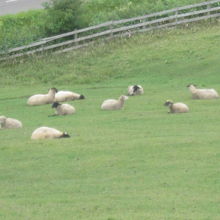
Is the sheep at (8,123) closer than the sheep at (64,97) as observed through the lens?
Yes

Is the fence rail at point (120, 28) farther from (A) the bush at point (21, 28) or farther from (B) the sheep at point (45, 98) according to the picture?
(B) the sheep at point (45, 98)

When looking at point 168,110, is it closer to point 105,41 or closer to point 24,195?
point 24,195

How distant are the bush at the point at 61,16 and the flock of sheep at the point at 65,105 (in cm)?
1108

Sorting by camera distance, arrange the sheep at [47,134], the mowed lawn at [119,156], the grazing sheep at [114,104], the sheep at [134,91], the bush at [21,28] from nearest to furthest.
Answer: the mowed lawn at [119,156] < the sheep at [47,134] < the grazing sheep at [114,104] < the sheep at [134,91] < the bush at [21,28]

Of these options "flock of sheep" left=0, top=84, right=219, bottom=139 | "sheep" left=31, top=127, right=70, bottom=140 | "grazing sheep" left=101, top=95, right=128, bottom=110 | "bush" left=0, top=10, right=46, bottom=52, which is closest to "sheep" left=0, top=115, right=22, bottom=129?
"flock of sheep" left=0, top=84, right=219, bottom=139

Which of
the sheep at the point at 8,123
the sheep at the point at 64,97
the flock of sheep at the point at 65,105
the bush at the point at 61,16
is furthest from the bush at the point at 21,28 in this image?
the sheep at the point at 8,123

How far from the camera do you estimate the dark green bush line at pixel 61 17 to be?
1580 inches

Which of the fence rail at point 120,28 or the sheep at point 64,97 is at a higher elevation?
the fence rail at point 120,28

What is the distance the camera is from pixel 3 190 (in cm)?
1490

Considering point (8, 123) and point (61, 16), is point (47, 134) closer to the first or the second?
point (8, 123)

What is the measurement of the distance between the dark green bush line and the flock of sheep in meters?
11.4

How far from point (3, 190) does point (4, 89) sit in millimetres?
20643

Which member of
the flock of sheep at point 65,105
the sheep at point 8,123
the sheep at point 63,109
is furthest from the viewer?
the sheep at point 63,109

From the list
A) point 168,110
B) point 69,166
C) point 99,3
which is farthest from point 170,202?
point 99,3
